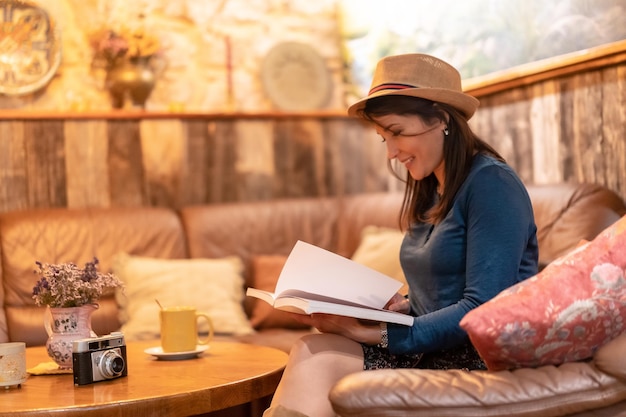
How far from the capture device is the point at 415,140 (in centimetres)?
200

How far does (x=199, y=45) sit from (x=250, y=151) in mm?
606

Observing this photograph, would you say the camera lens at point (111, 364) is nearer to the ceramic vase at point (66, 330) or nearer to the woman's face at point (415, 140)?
the ceramic vase at point (66, 330)

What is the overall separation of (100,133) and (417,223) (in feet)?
6.86

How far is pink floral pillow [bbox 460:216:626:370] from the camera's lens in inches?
57.1

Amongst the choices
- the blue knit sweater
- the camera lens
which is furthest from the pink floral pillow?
the camera lens

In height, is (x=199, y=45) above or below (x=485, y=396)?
above

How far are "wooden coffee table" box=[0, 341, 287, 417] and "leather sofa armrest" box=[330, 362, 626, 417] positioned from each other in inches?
16.9

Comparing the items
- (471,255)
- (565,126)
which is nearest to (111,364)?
(471,255)

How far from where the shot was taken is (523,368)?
1508 mm

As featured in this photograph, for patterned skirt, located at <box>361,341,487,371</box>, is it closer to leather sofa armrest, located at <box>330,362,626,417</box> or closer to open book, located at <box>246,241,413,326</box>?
open book, located at <box>246,241,413,326</box>

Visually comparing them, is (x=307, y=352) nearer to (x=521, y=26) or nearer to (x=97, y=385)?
(x=97, y=385)

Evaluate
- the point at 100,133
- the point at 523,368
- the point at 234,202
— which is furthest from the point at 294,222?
the point at 523,368

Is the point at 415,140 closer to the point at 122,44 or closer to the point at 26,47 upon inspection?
the point at 122,44

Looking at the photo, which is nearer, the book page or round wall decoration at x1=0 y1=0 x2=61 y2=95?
the book page
